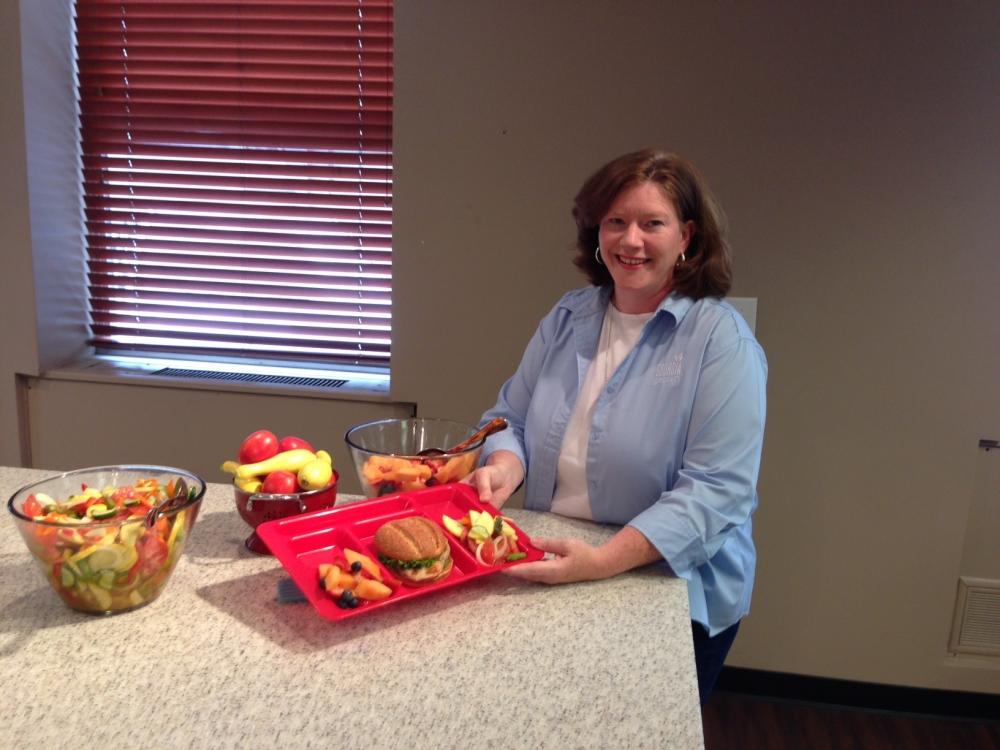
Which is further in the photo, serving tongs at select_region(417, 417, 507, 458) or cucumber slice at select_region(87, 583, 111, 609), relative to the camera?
serving tongs at select_region(417, 417, 507, 458)

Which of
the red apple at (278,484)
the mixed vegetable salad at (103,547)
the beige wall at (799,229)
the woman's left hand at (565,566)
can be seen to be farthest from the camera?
the beige wall at (799,229)

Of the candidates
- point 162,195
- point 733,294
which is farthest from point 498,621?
point 162,195

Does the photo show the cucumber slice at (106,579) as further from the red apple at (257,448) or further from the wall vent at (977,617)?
A: the wall vent at (977,617)

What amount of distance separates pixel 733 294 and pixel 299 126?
143cm

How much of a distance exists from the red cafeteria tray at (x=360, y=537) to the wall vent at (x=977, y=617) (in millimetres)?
1794

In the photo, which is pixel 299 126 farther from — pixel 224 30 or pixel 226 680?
pixel 226 680

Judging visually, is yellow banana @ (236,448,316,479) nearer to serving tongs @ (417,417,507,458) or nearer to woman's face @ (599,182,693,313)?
serving tongs @ (417,417,507,458)

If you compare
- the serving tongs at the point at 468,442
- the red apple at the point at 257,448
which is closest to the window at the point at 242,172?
the serving tongs at the point at 468,442

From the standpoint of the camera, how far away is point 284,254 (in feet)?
8.74

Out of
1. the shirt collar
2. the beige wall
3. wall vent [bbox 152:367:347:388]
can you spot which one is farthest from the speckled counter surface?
wall vent [bbox 152:367:347:388]

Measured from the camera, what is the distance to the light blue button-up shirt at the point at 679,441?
1.25m

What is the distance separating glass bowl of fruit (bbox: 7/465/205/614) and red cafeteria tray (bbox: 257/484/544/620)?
130mm

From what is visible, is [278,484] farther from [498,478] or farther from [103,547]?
[498,478]

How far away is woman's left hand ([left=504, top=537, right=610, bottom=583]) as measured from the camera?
1116mm
